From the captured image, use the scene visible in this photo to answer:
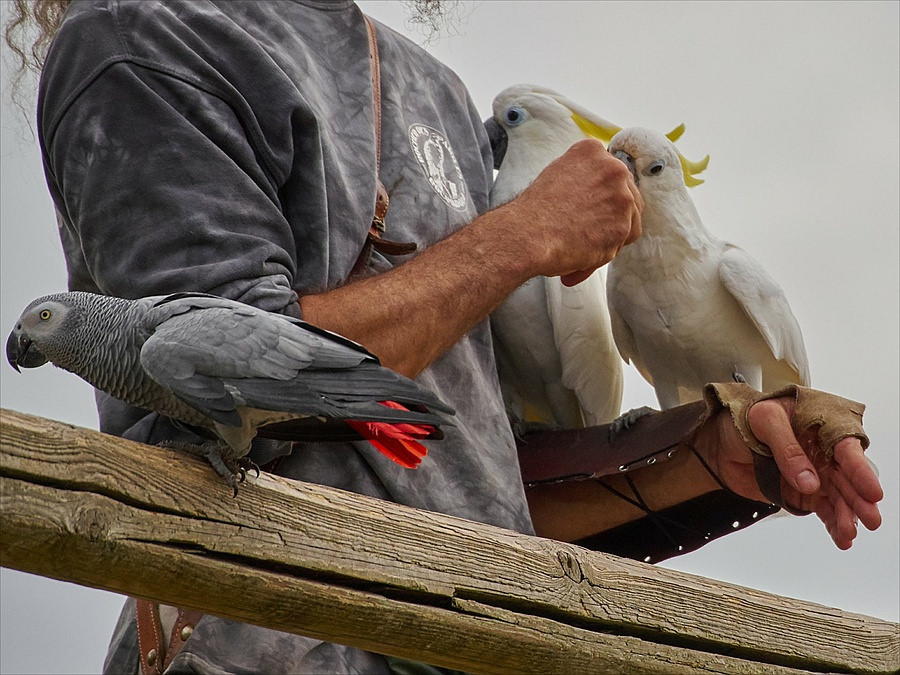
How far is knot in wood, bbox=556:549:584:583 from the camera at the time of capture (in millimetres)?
1518

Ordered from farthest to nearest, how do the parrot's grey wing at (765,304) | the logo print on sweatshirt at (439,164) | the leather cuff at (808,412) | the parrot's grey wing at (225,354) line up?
the parrot's grey wing at (765,304) < the logo print on sweatshirt at (439,164) < the leather cuff at (808,412) < the parrot's grey wing at (225,354)

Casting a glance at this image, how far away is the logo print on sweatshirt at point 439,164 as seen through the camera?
88.4 inches

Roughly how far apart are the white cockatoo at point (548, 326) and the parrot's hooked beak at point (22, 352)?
1356 millimetres

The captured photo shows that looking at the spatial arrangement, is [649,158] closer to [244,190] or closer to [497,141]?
[497,141]

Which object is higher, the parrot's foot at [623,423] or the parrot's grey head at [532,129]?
the parrot's grey head at [532,129]

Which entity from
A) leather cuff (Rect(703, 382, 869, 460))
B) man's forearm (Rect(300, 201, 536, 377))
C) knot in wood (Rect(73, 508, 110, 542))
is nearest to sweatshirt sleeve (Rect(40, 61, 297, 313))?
man's forearm (Rect(300, 201, 536, 377))

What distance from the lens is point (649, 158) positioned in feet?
8.89

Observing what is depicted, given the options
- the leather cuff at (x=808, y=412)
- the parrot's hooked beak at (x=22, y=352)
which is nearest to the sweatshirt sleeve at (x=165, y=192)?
the parrot's hooked beak at (x=22, y=352)

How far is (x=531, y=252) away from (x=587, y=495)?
0.68m

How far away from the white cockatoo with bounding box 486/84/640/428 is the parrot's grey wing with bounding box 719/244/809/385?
31cm

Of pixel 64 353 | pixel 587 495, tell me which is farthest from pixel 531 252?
pixel 64 353

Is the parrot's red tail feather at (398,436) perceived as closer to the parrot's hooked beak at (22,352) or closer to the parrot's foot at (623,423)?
the parrot's hooked beak at (22,352)

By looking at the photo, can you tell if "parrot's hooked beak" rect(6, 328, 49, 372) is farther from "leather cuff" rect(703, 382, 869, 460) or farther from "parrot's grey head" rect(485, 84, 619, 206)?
"parrot's grey head" rect(485, 84, 619, 206)

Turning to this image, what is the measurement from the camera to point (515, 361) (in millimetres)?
2725
